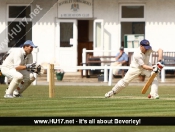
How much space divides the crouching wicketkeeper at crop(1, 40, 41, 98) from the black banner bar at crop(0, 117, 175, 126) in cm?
→ 651

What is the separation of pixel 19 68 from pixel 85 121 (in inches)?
297

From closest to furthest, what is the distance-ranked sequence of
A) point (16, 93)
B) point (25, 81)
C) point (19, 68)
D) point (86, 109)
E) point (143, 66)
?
1. point (86, 109)
2. point (143, 66)
3. point (19, 68)
4. point (16, 93)
5. point (25, 81)

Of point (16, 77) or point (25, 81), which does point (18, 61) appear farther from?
point (25, 81)

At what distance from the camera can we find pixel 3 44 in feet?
114

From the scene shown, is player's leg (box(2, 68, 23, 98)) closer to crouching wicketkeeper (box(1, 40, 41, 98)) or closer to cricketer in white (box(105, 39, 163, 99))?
crouching wicketkeeper (box(1, 40, 41, 98))

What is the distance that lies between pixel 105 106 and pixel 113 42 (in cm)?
1781

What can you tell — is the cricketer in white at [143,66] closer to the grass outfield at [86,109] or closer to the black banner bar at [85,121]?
the grass outfield at [86,109]

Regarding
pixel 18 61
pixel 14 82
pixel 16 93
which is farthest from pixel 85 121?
pixel 16 93

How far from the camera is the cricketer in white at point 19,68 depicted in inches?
809

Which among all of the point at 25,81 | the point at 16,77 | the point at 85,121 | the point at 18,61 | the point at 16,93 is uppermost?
the point at 18,61

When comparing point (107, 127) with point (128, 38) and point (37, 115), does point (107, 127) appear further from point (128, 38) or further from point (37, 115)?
point (128, 38)

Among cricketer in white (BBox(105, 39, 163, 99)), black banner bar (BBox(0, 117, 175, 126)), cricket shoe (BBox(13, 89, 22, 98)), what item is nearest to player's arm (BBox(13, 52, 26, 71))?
cricket shoe (BBox(13, 89, 22, 98))

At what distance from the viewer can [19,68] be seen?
20.7 m

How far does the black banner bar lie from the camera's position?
13273 millimetres
